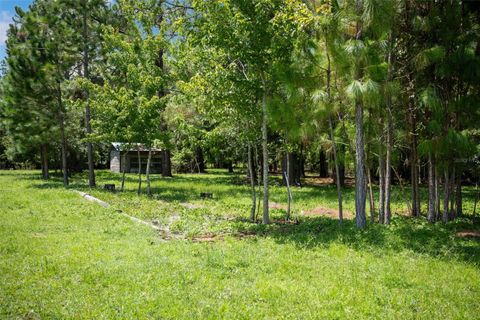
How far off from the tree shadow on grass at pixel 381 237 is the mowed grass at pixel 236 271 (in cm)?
3

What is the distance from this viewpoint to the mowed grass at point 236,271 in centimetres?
484

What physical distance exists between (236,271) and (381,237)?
370 cm

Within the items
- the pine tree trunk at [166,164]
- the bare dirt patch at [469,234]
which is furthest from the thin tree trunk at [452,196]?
the pine tree trunk at [166,164]

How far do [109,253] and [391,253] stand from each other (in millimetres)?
5296

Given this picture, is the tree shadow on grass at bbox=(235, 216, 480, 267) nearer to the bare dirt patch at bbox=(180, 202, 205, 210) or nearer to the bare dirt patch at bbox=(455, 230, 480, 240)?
the bare dirt patch at bbox=(455, 230, 480, 240)

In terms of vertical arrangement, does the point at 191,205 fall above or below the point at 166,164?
below

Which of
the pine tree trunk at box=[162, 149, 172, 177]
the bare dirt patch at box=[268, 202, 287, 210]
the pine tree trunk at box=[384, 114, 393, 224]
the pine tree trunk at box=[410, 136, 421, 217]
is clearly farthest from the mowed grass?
the pine tree trunk at box=[162, 149, 172, 177]

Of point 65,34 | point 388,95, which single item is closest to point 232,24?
point 388,95

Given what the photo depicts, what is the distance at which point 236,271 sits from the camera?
630 centimetres

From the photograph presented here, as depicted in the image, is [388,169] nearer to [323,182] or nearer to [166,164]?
[323,182]

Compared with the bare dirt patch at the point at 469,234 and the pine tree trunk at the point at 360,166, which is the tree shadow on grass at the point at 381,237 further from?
the pine tree trunk at the point at 360,166

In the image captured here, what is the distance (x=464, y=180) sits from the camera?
29828 millimetres

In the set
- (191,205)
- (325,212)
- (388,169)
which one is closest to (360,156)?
(388,169)

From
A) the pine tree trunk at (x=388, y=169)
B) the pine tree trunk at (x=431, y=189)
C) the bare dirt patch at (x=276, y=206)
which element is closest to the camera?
the pine tree trunk at (x=388, y=169)
